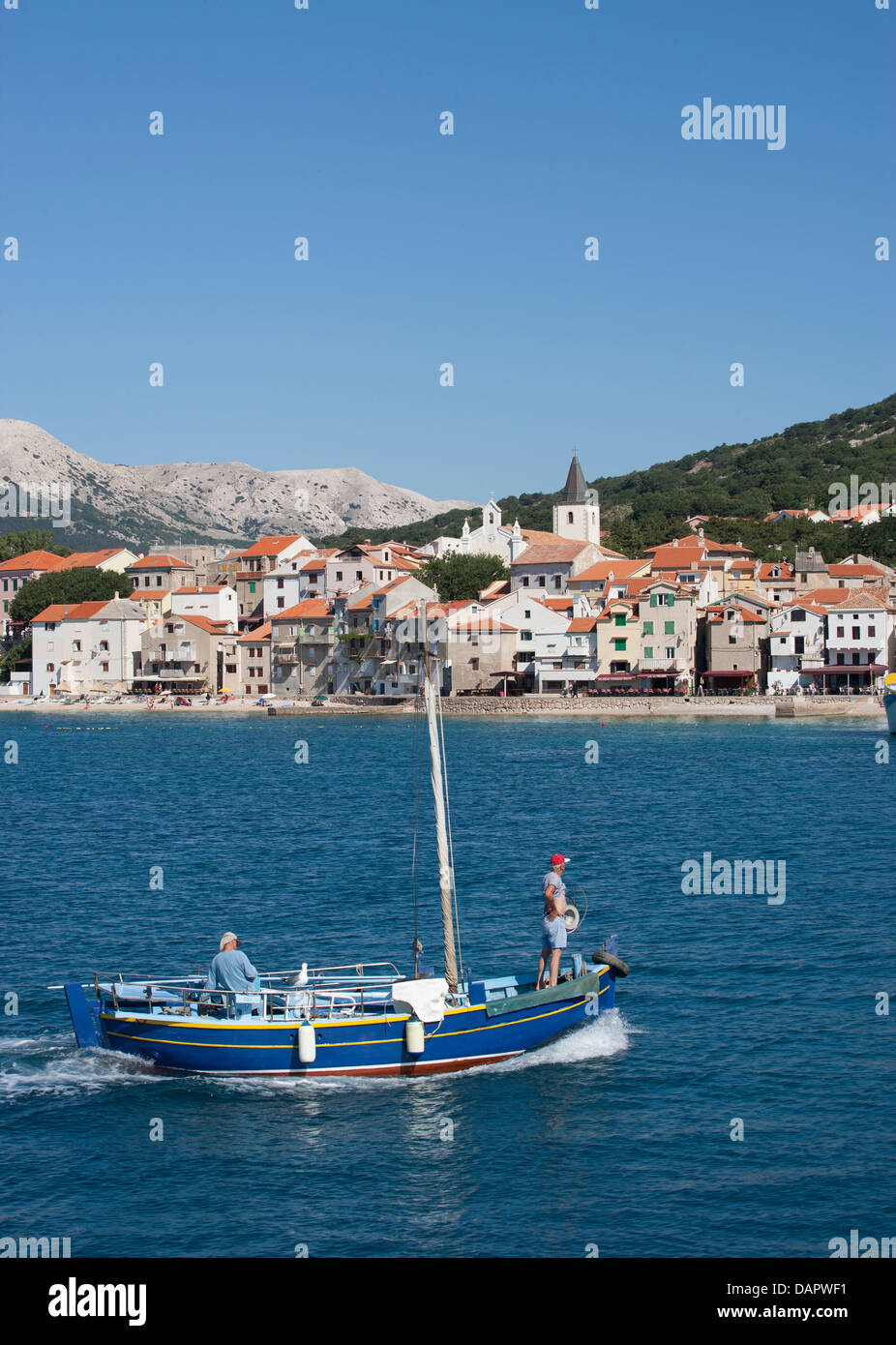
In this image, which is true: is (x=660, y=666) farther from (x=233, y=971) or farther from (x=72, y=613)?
(x=233, y=971)

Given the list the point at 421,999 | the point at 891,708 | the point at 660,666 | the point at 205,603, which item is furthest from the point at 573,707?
the point at 421,999

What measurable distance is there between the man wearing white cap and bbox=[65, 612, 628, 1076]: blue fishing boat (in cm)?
20

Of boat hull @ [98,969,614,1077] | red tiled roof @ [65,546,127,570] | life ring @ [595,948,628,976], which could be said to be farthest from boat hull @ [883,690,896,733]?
red tiled roof @ [65,546,127,570]

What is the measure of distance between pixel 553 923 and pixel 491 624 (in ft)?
259

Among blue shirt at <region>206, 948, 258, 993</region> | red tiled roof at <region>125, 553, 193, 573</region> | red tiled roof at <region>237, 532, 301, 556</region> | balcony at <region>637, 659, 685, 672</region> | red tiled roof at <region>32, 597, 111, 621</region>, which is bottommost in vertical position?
blue shirt at <region>206, 948, 258, 993</region>

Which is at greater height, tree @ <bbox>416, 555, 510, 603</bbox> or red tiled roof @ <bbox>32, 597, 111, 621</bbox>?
tree @ <bbox>416, 555, 510, 603</bbox>

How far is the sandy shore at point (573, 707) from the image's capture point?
8862 centimetres

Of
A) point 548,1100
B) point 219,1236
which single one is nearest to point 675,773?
point 548,1100

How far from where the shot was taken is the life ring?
20.8m

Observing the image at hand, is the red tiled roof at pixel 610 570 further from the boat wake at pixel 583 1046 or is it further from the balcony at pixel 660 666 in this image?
the boat wake at pixel 583 1046

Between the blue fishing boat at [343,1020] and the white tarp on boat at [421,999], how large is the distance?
0.5 inches

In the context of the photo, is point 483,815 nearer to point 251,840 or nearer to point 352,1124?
point 251,840

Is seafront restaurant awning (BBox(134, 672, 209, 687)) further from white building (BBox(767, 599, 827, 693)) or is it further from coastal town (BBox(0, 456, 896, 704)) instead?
white building (BBox(767, 599, 827, 693))

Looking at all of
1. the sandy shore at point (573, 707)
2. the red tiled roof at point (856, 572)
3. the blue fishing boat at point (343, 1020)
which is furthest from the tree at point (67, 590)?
the blue fishing boat at point (343, 1020)
